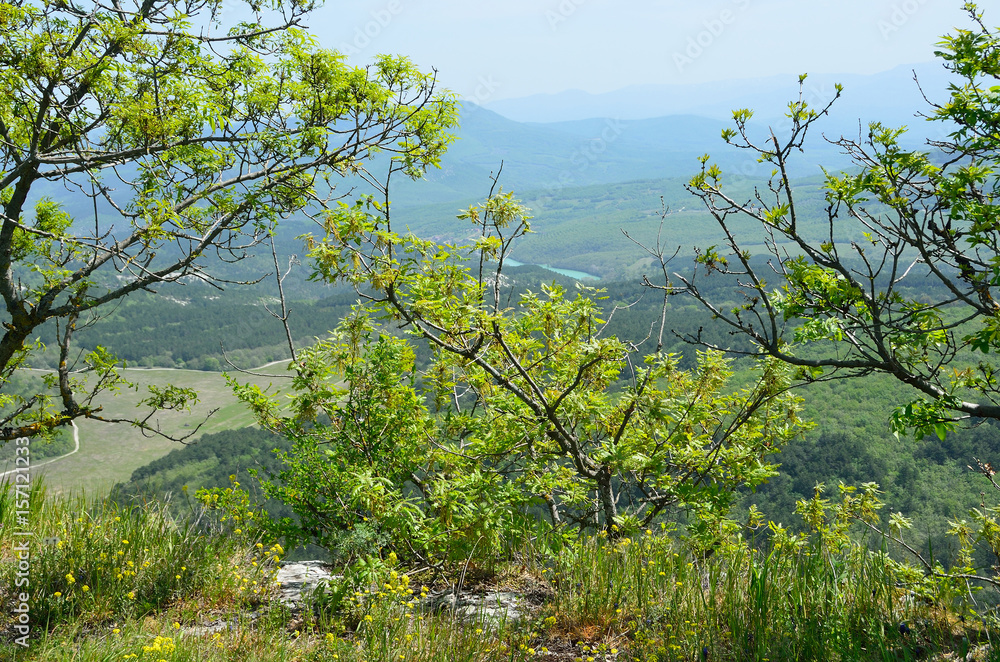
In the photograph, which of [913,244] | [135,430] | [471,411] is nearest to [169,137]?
[471,411]

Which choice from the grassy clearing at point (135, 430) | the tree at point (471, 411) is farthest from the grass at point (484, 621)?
the grassy clearing at point (135, 430)

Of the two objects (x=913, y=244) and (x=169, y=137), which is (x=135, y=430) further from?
(x=913, y=244)

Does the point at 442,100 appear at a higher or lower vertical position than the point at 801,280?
higher

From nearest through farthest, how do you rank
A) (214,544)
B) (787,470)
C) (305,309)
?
(214,544) → (787,470) → (305,309)

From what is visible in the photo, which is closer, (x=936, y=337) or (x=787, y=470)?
(x=936, y=337)

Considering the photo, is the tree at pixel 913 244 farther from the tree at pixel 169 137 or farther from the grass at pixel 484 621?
the tree at pixel 169 137

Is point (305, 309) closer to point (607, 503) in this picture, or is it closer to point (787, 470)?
point (787, 470)

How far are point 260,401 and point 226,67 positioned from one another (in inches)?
133

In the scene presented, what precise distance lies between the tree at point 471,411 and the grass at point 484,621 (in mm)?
568

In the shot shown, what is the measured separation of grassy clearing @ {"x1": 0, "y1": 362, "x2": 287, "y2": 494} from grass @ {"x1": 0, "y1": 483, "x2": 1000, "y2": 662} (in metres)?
79.6

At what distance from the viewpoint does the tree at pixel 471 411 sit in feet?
14.1

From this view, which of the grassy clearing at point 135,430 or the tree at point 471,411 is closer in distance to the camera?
the tree at point 471,411

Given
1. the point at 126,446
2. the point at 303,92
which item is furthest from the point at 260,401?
the point at 126,446

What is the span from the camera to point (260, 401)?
5656mm
